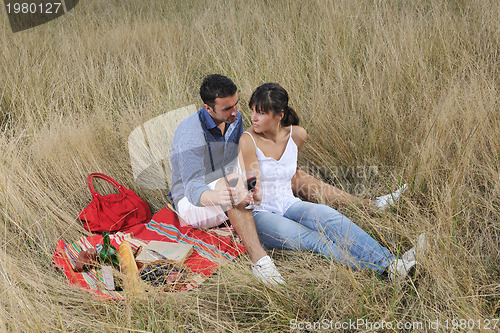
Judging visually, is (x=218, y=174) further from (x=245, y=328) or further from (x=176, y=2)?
(x=176, y=2)

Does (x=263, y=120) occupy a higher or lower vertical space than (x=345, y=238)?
higher

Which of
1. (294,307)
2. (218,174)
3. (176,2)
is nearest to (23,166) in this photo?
(218,174)

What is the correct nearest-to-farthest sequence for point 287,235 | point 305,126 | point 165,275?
1. point 165,275
2. point 287,235
3. point 305,126

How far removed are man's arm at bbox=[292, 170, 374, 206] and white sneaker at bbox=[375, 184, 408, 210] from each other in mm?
65

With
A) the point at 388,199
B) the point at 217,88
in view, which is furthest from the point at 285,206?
the point at 217,88

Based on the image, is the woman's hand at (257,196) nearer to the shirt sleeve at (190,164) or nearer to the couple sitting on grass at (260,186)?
the couple sitting on grass at (260,186)

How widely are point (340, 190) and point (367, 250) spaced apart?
25.2 inches

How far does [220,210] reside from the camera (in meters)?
2.88

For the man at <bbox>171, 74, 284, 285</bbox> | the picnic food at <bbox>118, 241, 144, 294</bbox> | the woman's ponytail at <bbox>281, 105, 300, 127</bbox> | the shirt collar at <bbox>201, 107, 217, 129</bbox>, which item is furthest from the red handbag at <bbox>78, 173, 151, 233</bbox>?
the woman's ponytail at <bbox>281, 105, 300, 127</bbox>

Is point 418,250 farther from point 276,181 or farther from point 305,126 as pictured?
point 305,126

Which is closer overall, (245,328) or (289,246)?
(245,328)

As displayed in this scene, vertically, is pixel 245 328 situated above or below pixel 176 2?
below

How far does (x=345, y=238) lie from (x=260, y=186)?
2.31 feet

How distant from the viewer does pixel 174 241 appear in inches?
113
